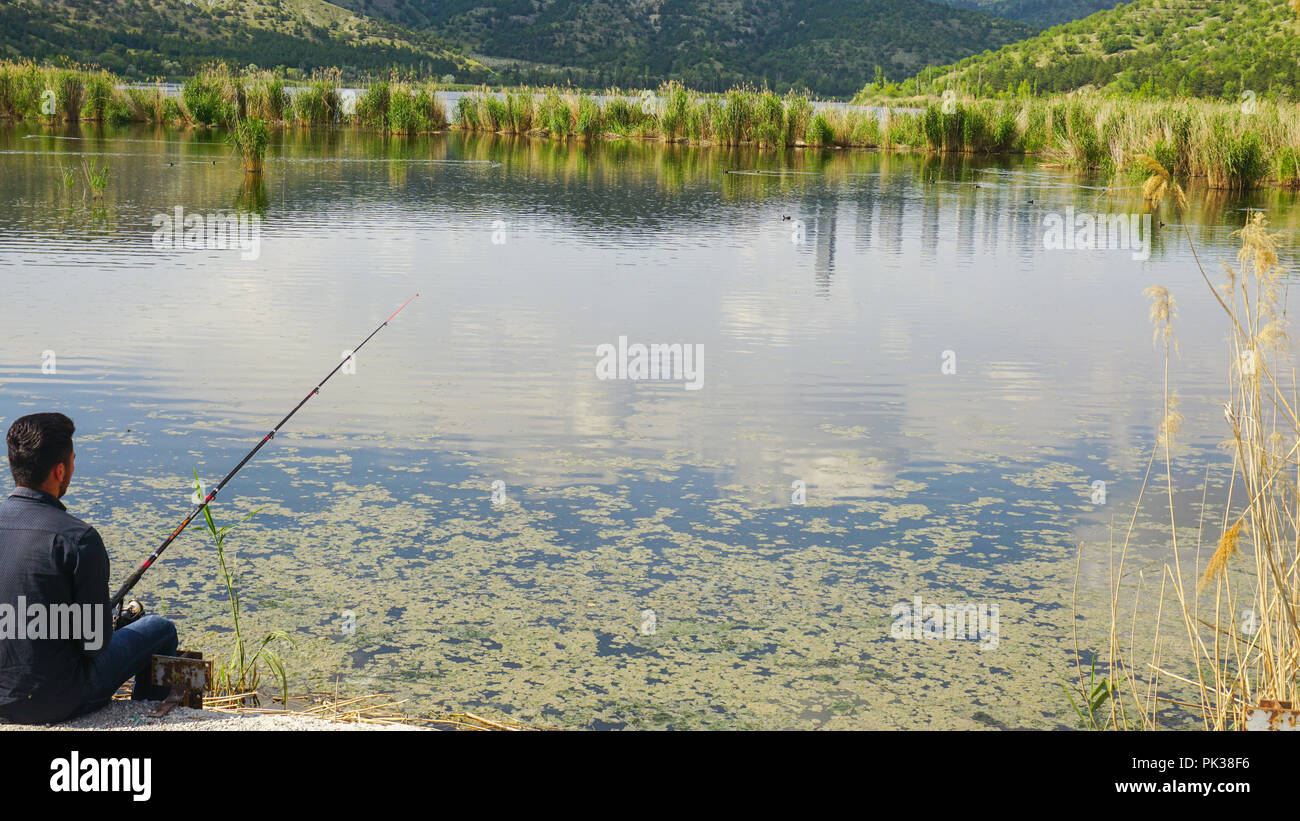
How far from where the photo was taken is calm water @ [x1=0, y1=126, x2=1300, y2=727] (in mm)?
4160

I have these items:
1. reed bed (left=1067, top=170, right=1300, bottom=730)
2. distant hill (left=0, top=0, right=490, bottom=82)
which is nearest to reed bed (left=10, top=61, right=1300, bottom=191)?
reed bed (left=1067, top=170, right=1300, bottom=730)

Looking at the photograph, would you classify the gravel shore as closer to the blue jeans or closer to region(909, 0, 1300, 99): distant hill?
the blue jeans

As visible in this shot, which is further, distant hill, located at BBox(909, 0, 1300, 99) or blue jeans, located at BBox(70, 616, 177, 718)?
distant hill, located at BBox(909, 0, 1300, 99)

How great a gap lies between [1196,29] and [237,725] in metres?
71.9

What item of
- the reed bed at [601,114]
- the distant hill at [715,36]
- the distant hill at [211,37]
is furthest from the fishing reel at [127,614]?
the distant hill at [715,36]

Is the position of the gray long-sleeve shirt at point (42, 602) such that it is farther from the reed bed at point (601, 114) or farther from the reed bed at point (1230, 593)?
the reed bed at point (601, 114)

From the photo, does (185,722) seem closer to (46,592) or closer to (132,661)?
(132,661)

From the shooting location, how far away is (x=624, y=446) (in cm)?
628

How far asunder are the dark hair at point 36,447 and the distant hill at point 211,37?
198 feet

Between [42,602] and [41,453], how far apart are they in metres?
0.35

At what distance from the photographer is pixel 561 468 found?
5926 millimetres

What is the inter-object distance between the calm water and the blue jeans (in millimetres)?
496

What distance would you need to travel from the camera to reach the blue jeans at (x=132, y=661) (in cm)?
323
